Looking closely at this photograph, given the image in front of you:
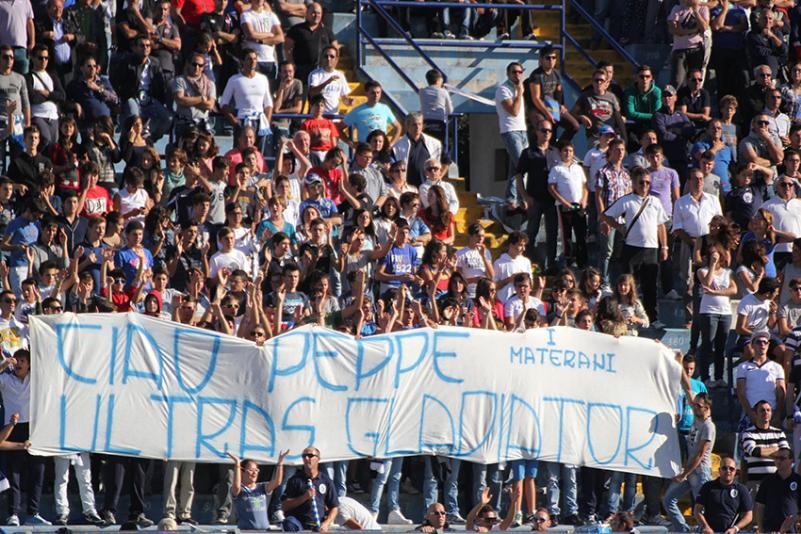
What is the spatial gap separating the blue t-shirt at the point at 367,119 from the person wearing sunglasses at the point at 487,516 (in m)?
6.11

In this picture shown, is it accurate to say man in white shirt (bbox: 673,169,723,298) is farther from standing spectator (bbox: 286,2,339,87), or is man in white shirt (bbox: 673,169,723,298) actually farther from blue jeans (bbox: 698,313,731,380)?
standing spectator (bbox: 286,2,339,87)

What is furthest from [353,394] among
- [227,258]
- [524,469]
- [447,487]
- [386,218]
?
[386,218]

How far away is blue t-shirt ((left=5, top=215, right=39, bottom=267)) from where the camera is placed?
2077 centimetres

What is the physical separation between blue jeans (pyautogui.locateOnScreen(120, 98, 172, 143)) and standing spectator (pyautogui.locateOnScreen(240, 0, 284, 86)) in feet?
5.03

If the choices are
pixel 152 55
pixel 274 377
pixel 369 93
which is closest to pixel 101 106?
pixel 152 55

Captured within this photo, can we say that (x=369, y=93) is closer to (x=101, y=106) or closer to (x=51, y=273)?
(x=101, y=106)

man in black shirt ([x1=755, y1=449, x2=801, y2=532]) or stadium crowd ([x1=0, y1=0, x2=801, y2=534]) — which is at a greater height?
stadium crowd ([x1=0, y1=0, x2=801, y2=534])

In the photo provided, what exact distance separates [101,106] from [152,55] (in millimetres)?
1080

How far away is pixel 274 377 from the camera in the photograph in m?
19.3

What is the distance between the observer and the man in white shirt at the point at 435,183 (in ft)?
75.3

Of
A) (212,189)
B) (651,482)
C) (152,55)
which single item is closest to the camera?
(651,482)

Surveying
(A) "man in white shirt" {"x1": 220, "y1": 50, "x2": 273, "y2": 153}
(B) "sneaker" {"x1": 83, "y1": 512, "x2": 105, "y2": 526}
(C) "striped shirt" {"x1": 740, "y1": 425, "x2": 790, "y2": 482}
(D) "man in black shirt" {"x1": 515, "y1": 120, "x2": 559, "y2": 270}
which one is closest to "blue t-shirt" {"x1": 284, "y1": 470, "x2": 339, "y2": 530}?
(B) "sneaker" {"x1": 83, "y1": 512, "x2": 105, "y2": 526}

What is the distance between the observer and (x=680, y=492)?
66.1ft

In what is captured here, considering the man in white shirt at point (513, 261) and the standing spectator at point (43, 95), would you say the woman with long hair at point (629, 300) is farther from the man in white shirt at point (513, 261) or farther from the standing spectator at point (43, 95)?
the standing spectator at point (43, 95)
